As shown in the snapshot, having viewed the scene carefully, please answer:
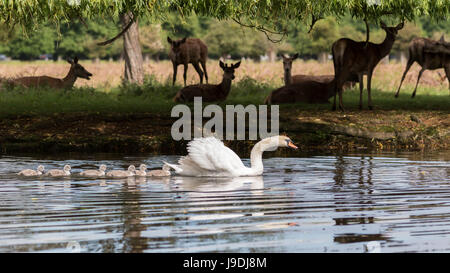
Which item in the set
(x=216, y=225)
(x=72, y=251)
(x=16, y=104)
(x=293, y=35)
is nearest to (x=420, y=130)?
(x=16, y=104)

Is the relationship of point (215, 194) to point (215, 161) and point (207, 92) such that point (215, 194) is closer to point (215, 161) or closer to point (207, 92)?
point (215, 161)

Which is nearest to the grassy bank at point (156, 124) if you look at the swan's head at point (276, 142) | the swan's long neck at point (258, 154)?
the swan's head at point (276, 142)

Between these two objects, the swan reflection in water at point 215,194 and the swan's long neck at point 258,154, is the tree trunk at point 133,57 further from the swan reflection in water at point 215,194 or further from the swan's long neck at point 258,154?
the swan reflection in water at point 215,194

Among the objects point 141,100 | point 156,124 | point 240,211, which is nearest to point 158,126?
point 156,124

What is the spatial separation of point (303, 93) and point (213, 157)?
13278 mm

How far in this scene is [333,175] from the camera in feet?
54.6

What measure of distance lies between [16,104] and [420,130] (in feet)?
38.5

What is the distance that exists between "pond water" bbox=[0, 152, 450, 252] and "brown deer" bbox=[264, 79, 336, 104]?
10.9 m

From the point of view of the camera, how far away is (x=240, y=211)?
490 inches

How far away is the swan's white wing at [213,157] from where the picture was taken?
1658cm

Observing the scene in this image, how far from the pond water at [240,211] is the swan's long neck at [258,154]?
0.28m

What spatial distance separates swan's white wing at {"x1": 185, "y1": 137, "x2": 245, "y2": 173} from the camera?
54.4 ft
